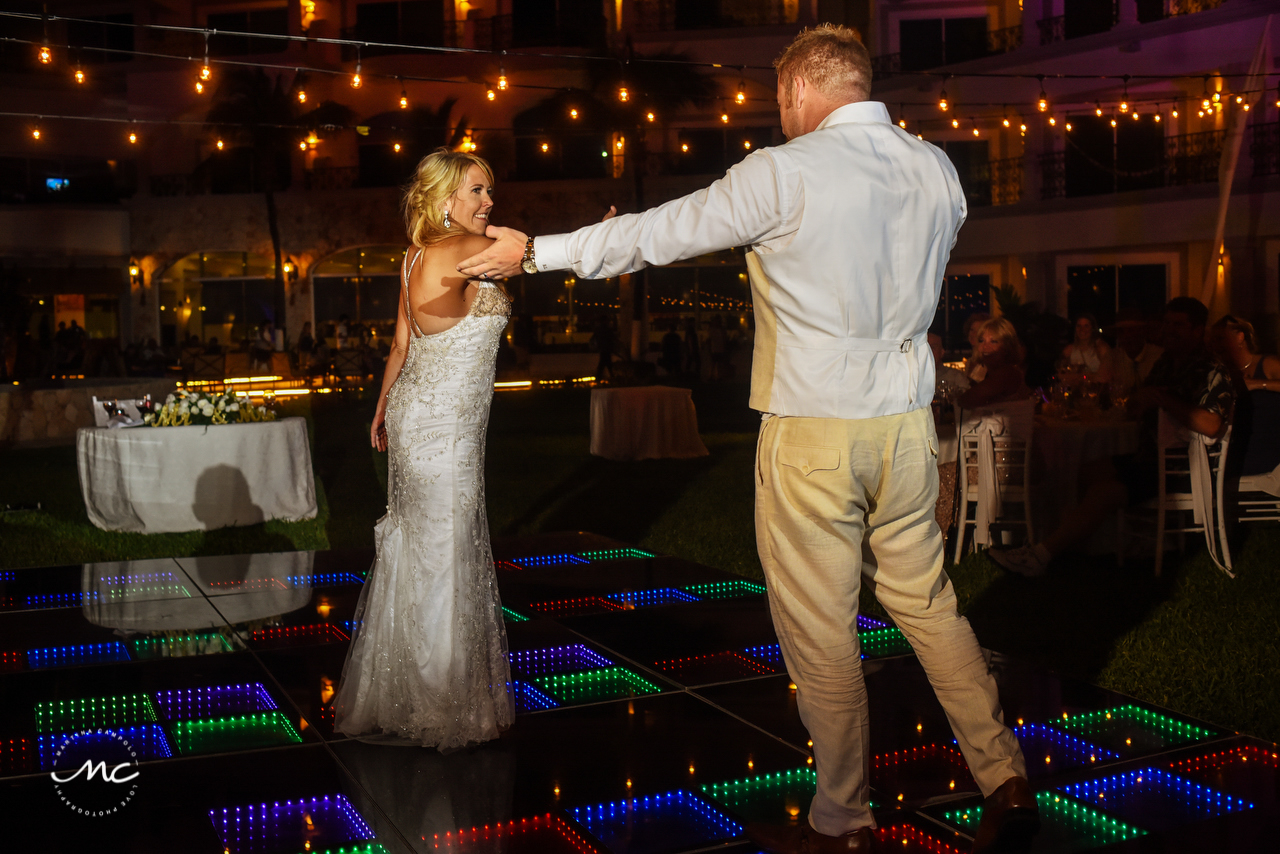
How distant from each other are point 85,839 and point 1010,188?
24.9 m

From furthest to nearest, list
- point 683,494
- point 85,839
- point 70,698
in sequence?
point 683,494 < point 70,698 < point 85,839

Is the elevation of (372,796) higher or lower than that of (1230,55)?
lower

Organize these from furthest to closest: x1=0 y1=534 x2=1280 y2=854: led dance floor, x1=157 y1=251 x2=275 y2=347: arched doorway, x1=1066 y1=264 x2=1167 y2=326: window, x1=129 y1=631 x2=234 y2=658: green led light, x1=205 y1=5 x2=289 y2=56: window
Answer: x1=157 y1=251 x2=275 y2=347: arched doorway
x1=205 y1=5 x2=289 y2=56: window
x1=1066 y1=264 x2=1167 y2=326: window
x1=129 y1=631 x2=234 y2=658: green led light
x1=0 y1=534 x2=1280 y2=854: led dance floor

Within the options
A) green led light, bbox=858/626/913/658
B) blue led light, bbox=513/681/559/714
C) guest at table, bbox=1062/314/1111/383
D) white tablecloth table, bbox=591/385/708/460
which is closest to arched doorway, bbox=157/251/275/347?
white tablecloth table, bbox=591/385/708/460

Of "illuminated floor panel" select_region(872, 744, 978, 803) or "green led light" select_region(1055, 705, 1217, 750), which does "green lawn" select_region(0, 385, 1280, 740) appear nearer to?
"green led light" select_region(1055, 705, 1217, 750)

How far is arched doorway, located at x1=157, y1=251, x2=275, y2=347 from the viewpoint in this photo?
102ft

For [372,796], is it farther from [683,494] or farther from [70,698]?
[683,494]

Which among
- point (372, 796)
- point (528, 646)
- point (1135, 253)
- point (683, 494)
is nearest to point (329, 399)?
point (683, 494)

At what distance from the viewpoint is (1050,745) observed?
11.4ft

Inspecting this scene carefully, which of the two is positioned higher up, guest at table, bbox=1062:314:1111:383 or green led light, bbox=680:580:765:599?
guest at table, bbox=1062:314:1111:383

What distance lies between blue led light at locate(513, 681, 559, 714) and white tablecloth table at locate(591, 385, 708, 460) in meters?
7.95

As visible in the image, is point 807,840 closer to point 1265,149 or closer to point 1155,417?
point 1155,417

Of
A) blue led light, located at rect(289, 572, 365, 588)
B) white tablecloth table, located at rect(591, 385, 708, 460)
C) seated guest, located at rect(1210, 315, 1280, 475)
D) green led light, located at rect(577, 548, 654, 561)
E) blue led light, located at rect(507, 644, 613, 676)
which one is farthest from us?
white tablecloth table, located at rect(591, 385, 708, 460)

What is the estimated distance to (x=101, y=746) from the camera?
11.5 ft
